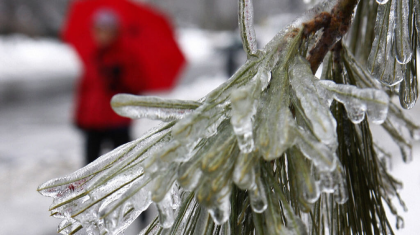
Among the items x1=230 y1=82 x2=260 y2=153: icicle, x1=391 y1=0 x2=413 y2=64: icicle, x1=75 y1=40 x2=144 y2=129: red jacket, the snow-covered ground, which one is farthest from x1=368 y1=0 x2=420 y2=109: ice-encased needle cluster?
x1=75 y1=40 x2=144 y2=129: red jacket

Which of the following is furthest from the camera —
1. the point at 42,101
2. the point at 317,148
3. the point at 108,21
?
the point at 42,101

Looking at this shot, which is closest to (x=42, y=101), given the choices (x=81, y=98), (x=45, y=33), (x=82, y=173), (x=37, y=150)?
(x=37, y=150)

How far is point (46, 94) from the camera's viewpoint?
10.0m

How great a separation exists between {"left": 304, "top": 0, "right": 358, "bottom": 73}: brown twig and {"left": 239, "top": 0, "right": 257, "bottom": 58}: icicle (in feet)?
0.28

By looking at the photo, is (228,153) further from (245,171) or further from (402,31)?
(402,31)

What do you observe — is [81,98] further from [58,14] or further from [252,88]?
[58,14]

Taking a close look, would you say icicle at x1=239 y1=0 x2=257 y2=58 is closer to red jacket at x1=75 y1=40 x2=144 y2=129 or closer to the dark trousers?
red jacket at x1=75 y1=40 x2=144 y2=129

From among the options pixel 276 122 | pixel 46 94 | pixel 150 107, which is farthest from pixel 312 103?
pixel 46 94

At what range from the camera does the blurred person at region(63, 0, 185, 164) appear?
3.36 meters

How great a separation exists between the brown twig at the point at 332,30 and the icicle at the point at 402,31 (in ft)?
0.19

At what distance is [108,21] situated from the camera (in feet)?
11.2

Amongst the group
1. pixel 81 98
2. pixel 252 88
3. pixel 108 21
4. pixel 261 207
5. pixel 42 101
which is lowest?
pixel 261 207

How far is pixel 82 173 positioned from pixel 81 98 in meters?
3.12

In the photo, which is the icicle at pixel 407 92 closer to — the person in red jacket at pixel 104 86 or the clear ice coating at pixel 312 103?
the clear ice coating at pixel 312 103
